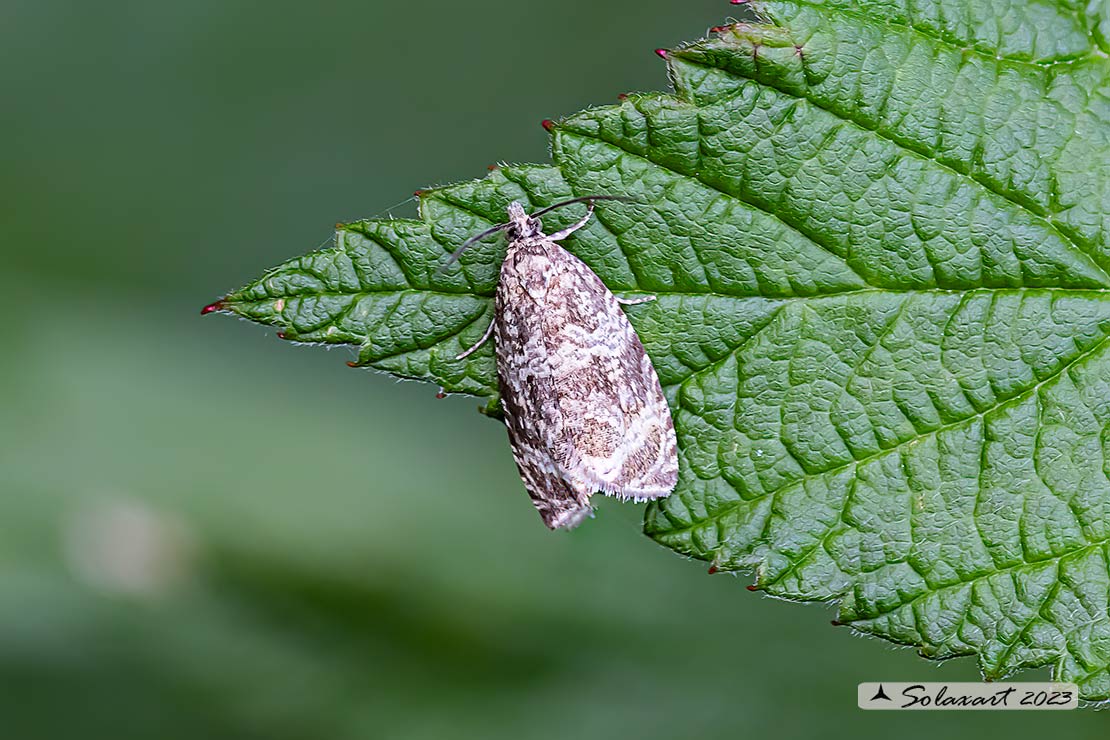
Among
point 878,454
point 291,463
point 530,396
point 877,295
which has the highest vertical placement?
point 291,463

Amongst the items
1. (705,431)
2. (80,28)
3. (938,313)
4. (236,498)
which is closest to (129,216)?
(80,28)

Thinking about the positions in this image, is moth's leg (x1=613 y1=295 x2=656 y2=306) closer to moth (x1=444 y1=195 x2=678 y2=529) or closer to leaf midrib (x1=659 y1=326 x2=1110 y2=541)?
moth (x1=444 y1=195 x2=678 y2=529)

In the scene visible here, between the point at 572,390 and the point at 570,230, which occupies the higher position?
the point at 570,230

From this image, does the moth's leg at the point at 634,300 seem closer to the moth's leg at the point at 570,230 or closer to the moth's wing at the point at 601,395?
the moth's wing at the point at 601,395

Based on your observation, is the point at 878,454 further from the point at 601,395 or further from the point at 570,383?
the point at 570,383

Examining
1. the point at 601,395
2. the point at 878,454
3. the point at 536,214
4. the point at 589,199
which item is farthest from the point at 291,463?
the point at 878,454

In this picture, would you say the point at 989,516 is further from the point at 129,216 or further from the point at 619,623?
the point at 129,216
